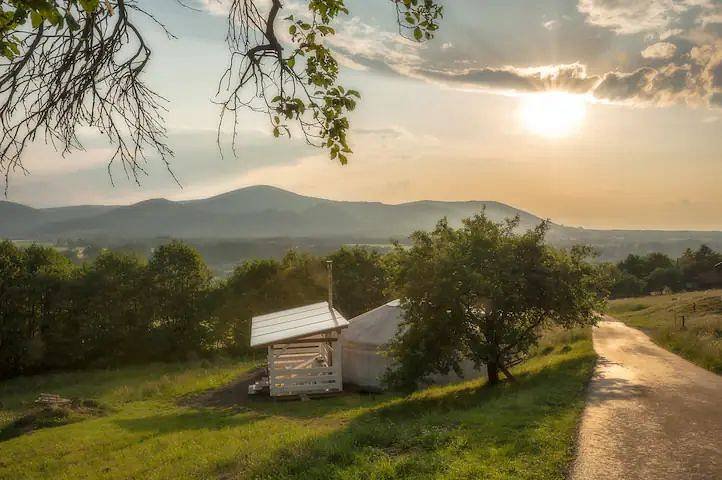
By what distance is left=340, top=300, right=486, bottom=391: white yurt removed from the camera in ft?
79.9

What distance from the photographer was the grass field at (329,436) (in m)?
8.32

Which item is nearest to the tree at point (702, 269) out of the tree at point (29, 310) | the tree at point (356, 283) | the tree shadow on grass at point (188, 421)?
the tree at point (356, 283)

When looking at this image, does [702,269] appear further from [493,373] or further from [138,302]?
[138,302]

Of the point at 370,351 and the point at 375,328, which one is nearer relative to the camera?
the point at 370,351

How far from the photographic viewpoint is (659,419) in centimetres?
1050

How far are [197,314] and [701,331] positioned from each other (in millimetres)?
34720

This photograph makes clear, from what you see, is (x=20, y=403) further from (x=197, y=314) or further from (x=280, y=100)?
(x=280, y=100)

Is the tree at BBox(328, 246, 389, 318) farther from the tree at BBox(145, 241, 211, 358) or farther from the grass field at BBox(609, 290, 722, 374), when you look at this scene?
the grass field at BBox(609, 290, 722, 374)

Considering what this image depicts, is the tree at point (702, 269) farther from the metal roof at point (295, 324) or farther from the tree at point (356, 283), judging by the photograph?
the metal roof at point (295, 324)

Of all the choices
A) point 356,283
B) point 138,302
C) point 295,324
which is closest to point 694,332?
point 295,324

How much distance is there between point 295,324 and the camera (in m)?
26.4

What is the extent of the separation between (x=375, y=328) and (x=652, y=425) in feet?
55.8

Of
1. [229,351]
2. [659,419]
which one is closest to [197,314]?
[229,351]

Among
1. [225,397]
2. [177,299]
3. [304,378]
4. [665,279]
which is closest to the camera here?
[304,378]
